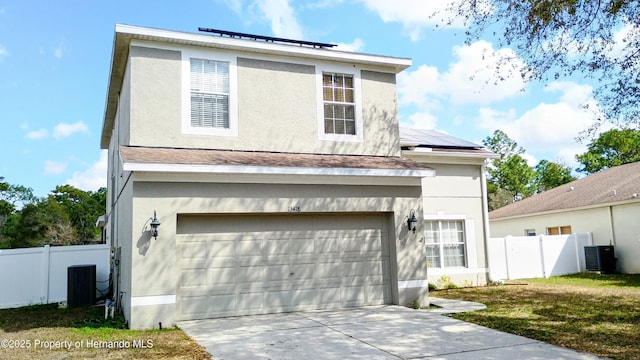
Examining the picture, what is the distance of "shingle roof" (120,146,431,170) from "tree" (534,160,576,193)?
132 ft

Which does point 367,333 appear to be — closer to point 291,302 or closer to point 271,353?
point 271,353

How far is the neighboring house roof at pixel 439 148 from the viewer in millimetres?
14711

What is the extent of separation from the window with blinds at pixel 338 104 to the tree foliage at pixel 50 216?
32064mm

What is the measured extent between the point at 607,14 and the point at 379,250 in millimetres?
6849

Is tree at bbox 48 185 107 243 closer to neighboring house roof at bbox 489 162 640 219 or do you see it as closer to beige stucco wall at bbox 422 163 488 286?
neighboring house roof at bbox 489 162 640 219

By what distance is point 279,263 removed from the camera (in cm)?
1070

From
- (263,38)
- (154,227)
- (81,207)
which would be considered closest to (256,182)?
(154,227)

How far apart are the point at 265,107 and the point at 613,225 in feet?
52.9

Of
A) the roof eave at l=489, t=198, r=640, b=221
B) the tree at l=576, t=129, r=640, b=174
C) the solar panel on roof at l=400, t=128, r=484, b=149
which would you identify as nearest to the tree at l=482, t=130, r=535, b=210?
the tree at l=576, t=129, r=640, b=174

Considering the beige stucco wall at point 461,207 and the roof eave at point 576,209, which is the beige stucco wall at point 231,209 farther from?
the roof eave at point 576,209

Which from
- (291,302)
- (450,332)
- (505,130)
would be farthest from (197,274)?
(505,130)

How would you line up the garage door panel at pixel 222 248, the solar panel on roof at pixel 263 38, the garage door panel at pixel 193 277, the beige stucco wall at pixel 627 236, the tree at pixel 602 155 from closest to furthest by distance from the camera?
the garage door panel at pixel 193 277 → the garage door panel at pixel 222 248 → the solar panel on roof at pixel 263 38 → the beige stucco wall at pixel 627 236 → the tree at pixel 602 155

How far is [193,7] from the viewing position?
13.2 m

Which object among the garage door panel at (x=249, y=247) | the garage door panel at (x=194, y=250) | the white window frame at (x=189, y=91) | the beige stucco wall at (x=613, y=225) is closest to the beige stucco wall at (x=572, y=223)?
the beige stucco wall at (x=613, y=225)
